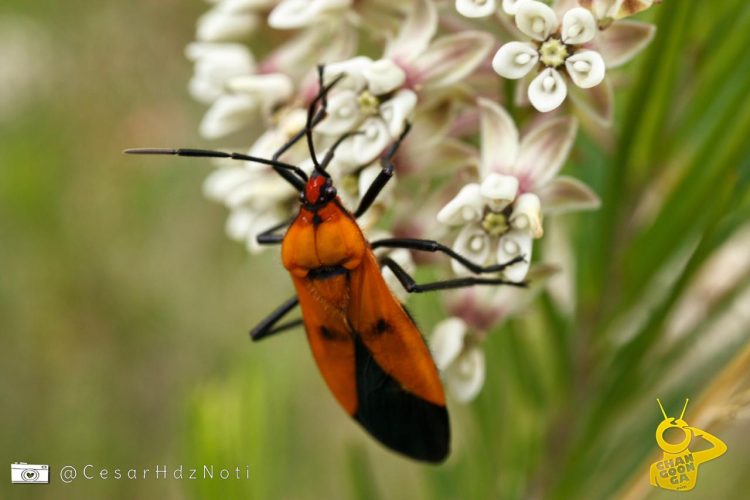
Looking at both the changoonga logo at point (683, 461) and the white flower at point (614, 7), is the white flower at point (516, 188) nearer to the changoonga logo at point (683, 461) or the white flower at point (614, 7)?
the white flower at point (614, 7)

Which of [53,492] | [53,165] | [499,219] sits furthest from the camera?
[53,165]

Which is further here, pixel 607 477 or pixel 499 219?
pixel 607 477

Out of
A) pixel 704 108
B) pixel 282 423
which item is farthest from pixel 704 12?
pixel 282 423

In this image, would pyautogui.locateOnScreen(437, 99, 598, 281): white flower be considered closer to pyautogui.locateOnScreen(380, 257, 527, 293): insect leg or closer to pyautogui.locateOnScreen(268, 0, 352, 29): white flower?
pyautogui.locateOnScreen(380, 257, 527, 293): insect leg

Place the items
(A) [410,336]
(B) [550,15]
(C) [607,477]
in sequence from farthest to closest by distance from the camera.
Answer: (C) [607,477], (A) [410,336], (B) [550,15]

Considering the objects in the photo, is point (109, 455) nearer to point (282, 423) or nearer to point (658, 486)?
point (282, 423)

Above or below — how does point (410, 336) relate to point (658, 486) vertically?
above

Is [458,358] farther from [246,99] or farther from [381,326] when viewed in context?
[246,99]
